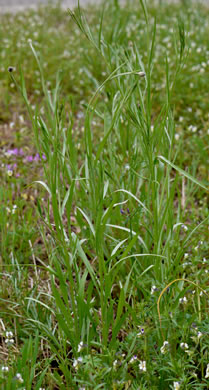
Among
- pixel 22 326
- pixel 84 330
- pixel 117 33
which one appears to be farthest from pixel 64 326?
pixel 117 33

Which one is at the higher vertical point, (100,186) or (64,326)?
(100,186)

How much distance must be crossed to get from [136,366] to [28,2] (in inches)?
331

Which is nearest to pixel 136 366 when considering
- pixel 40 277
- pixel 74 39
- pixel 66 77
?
pixel 40 277

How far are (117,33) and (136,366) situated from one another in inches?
65.8

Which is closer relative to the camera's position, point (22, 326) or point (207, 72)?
point (22, 326)

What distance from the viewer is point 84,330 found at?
192cm

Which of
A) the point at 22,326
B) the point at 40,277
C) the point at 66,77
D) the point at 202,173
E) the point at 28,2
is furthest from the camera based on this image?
the point at 28,2

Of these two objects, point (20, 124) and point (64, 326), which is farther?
point (20, 124)

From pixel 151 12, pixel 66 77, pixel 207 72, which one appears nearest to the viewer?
pixel 207 72

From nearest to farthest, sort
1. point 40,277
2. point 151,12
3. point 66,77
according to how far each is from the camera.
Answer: point 40,277, point 66,77, point 151,12

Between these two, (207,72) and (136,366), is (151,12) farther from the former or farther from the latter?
(136,366)

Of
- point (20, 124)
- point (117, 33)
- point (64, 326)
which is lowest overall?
point (64, 326)

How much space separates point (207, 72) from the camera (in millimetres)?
4281

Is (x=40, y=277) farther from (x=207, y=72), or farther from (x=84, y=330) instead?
(x=207, y=72)
